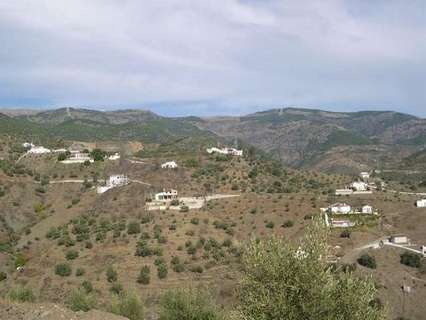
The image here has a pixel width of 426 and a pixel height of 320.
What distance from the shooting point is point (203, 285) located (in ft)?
158

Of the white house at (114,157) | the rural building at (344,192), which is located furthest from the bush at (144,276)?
the white house at (114,157)

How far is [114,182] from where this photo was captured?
291 feet

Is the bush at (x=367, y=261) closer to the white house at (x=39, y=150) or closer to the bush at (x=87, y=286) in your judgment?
the bush at (x=87, y=286)

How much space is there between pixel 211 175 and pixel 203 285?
1674 inches

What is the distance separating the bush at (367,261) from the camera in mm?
54500

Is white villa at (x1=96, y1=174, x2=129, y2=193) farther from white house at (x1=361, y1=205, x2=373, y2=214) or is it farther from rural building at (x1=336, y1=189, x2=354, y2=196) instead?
white house at (x1=361, y1=205, x2=373, y2=214)

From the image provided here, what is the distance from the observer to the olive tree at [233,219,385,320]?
15984 mm

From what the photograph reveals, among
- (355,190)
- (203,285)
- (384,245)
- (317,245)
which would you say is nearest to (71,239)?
(203,285)

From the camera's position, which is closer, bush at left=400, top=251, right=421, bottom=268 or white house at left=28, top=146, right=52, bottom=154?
bush at left=400, top=251, right=421, bottom=268

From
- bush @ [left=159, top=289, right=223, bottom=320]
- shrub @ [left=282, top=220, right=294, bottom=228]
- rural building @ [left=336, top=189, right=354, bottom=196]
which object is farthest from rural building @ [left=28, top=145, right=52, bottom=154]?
bush @ [left=159, top=289, right=223, bottom=320]

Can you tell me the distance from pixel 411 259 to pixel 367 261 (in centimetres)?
490

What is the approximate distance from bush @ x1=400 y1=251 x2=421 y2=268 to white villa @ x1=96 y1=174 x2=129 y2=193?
45584 millimetres

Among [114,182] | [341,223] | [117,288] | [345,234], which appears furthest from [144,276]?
[114,182]

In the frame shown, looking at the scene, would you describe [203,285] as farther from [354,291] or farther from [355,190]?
[355,190]
